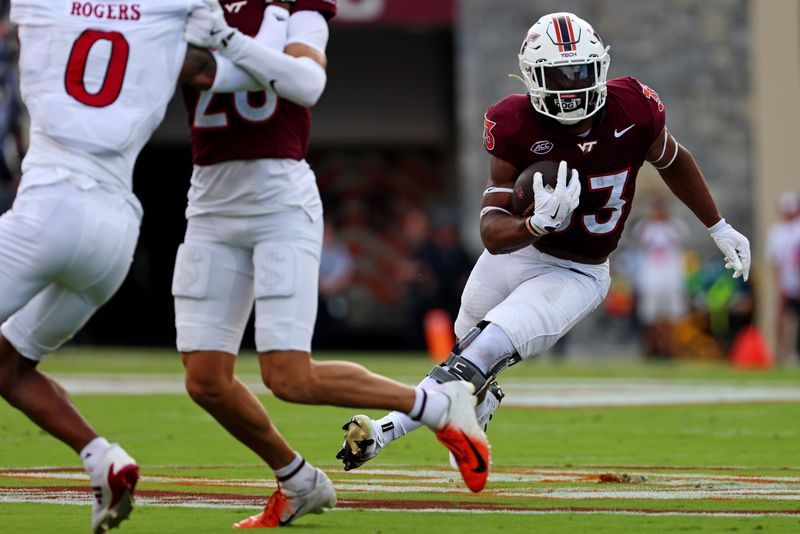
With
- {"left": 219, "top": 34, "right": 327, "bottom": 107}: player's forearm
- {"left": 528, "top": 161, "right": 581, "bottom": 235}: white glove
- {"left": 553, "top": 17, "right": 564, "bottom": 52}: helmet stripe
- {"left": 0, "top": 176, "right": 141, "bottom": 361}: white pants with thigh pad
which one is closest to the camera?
{"left": 0, "top": 176, "right": 141, "bottom": 361}: white pants with thigh pad

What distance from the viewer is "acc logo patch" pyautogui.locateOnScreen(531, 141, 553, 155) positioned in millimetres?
6656

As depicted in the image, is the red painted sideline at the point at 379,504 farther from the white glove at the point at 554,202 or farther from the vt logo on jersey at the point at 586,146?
the vt logo on jersey at the point at 586,146

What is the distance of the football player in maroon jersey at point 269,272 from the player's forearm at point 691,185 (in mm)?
2018

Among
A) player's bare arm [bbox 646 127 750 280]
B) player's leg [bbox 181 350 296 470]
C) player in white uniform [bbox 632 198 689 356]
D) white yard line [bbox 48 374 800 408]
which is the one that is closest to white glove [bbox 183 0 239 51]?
player's leg [bbox 181 350 296 470]

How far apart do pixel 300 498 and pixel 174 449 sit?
285 centimetres

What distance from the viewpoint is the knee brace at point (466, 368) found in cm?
617

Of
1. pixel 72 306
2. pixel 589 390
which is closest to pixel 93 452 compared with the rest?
pixel 72 306

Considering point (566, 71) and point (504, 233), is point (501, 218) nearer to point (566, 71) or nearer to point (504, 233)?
point (504, 233)

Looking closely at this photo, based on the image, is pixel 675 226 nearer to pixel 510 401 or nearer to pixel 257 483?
pixel 510 401

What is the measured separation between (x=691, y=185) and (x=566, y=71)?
0.94 m

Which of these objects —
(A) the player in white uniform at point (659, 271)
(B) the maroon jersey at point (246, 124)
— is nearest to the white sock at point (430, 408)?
(B) the maroon jersey at point (246, 124)

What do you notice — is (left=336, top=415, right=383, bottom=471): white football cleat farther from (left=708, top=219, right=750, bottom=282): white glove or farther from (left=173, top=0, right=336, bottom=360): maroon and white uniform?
(left=708, top=219, right=750, bottom=282): white glove

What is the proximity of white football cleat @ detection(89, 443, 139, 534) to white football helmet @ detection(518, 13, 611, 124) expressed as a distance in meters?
2.51

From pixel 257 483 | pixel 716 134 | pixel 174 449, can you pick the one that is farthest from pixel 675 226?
pixel 257 483
